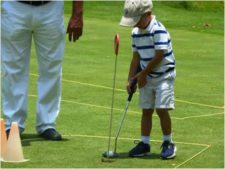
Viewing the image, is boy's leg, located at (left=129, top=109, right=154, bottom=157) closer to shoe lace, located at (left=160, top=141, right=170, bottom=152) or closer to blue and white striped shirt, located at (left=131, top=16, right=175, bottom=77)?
shoe lace, located at (left=160, top=141, right=170, bottom=152)

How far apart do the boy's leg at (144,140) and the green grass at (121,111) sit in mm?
92

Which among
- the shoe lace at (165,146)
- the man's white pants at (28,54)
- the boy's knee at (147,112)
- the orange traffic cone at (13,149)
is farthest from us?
the man's white pants at (28,54)

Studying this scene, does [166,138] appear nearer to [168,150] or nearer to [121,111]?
[168,150]

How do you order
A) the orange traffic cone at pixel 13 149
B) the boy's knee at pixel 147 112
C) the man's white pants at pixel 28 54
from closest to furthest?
the orange traffic cone at pixel 13 149, the boy's knee at pixel 147 112, the man's white pants at pixel 28 54

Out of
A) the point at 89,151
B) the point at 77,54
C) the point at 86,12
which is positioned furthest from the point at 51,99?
the point at 86,12

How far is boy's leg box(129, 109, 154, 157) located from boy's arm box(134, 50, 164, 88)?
1.01 ft

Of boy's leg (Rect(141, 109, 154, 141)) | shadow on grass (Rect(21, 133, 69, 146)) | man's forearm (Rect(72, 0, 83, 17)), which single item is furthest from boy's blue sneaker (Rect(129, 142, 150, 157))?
man's forearm (Rect(72, 0, 83, 17))

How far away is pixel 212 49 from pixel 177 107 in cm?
604

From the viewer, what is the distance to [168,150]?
6.42 metres

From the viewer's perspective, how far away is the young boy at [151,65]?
6320 millimetres

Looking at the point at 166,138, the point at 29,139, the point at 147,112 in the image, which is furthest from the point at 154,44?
the point at 29,139

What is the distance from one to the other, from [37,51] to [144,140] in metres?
1.34

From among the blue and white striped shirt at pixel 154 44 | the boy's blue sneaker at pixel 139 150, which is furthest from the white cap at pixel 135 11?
the boy's blue sneaker at pixel 139 150

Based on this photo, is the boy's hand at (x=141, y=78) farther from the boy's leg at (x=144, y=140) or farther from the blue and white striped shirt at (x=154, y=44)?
the boy's leg at (x=144, y=140)
